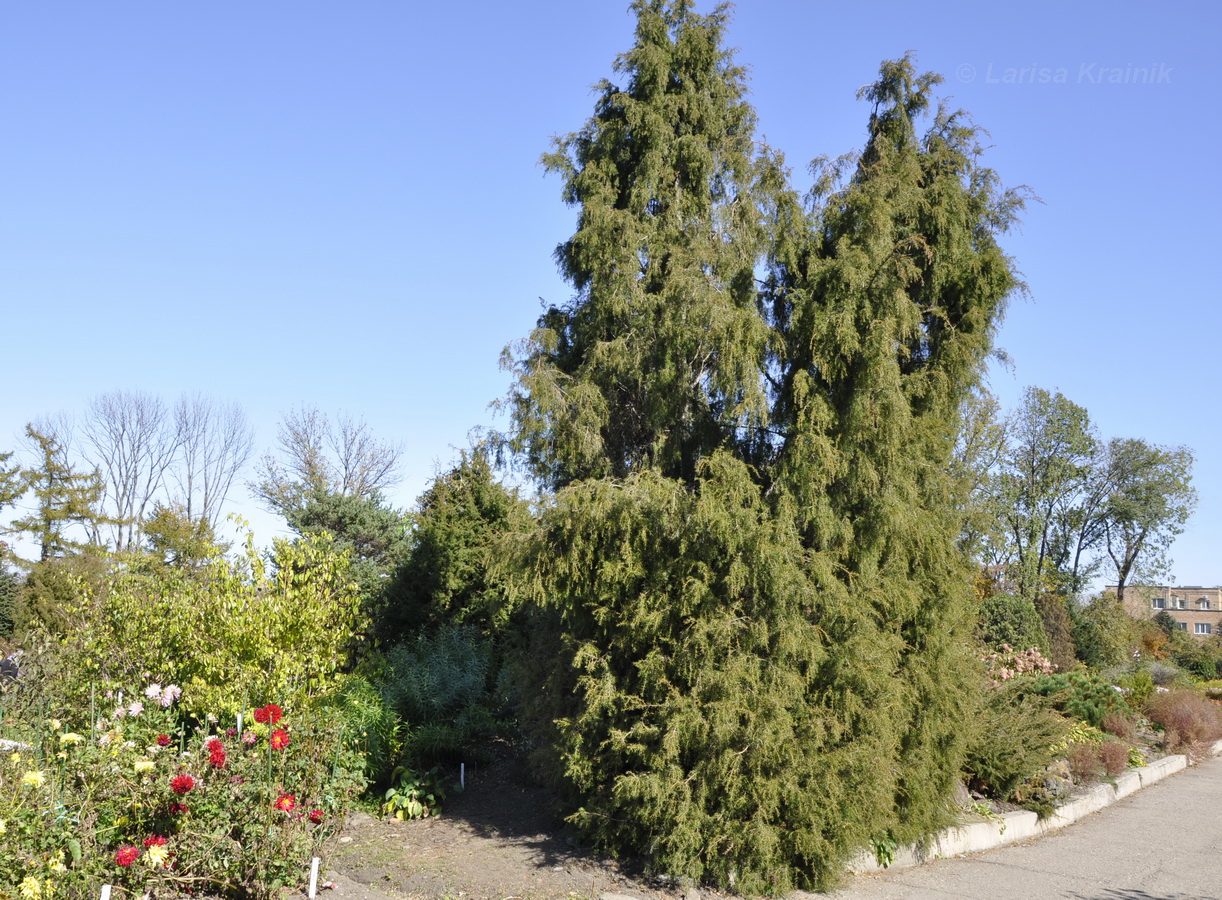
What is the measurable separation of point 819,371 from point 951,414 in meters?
1.66

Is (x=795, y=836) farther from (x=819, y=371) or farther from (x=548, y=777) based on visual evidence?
(x=819, y=371)

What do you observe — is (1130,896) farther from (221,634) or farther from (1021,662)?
(1021,662)

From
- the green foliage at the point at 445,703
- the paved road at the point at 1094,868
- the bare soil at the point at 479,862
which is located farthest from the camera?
the green foliage at the point at 445,703

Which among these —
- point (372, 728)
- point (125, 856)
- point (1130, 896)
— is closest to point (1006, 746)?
point (1130, 896)

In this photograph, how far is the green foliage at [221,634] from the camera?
771 cm

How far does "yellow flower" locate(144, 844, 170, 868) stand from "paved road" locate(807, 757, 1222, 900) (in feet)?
15.3

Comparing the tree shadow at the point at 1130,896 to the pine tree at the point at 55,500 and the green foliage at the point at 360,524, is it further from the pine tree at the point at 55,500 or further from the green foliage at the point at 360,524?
the pine tree at the point at 55,500

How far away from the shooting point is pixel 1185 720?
1428cm

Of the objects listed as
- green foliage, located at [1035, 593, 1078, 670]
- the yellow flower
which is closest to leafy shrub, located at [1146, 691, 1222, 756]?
green foliage, located at [1035, 593, 1078, 670]

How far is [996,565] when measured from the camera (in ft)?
85.0

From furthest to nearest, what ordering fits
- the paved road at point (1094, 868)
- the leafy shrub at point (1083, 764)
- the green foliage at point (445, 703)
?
the leafy shrub at point (1083, 764), the green foliage at point (445, 703), the paved road at point (1094, 868)

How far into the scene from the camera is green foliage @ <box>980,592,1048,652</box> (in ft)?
57.3

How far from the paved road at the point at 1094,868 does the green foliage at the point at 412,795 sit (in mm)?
3806

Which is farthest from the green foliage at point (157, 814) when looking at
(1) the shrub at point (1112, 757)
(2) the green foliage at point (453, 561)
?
(1) the shrub at point (1112, 757)
